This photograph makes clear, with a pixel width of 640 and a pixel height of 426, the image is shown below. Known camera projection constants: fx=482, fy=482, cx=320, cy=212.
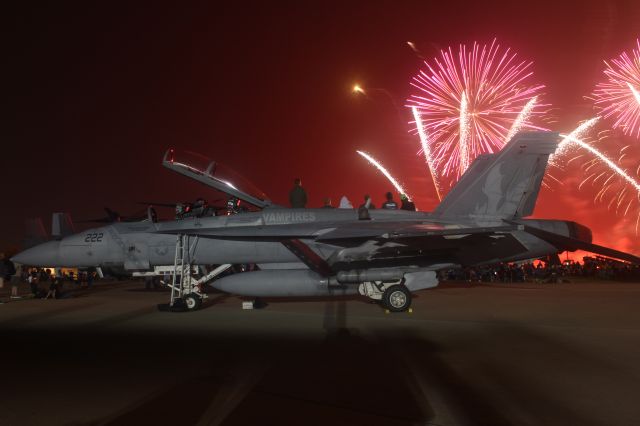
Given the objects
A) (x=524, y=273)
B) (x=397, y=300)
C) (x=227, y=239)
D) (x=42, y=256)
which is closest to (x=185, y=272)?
(x=227, y=239)

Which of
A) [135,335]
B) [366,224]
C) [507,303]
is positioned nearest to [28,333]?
[135,335]

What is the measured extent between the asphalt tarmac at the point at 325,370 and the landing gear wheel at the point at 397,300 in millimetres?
602

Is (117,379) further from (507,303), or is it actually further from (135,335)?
(507,303)

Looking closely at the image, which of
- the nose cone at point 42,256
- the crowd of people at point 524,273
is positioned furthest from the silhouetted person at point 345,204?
the crowd of people at point 524,273

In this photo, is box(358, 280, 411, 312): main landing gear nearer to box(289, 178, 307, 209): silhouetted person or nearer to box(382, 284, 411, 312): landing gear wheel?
box(382, 284, 411, 312): landing gear wheel

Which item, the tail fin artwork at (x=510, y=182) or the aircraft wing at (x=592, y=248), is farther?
the tail fin artwork at (x=510, y=182)

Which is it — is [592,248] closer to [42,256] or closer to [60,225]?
[42,256]

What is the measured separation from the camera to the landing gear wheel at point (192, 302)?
38.8 feet

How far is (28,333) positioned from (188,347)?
3724mm

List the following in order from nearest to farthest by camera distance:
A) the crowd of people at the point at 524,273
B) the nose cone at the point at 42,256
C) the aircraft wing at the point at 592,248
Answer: the aircraft wing at the point at 592,248
the nose cone at the point at 42,256
the crowd of people at the point at 524,273

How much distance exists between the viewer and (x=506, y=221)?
35.9 feet

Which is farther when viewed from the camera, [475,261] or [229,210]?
[229,210]

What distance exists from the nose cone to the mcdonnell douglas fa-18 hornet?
0.04 m

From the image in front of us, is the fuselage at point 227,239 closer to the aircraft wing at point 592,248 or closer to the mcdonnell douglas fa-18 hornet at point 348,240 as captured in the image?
the mcdonnell douglas fa-18 hornet at point 348,240
